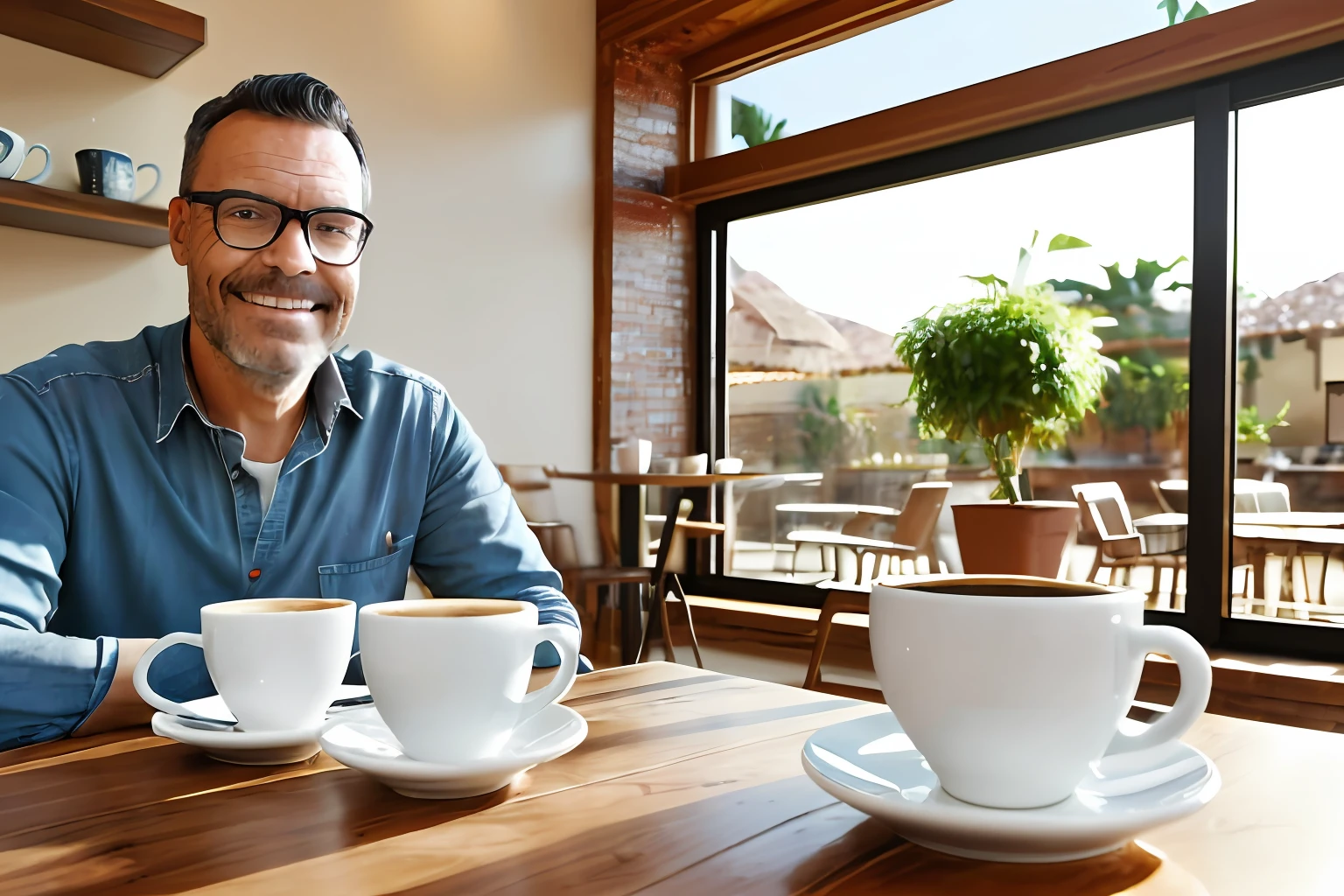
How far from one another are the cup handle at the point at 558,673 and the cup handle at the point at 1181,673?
31 centimetres

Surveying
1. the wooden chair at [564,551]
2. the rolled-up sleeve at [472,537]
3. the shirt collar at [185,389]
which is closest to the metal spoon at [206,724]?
the rolled-up sleeve at [472,537]

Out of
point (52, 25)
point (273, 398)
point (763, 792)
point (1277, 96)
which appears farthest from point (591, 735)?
point (1277, 96)

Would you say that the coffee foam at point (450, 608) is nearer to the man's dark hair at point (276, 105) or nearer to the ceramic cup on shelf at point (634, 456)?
the man's dark hair at point (276, 105)

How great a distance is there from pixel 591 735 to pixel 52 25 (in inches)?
101

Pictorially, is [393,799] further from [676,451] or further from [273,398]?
[676,451]

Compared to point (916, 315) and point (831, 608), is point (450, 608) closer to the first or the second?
point (831, 608)

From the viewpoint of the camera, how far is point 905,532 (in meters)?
3.38

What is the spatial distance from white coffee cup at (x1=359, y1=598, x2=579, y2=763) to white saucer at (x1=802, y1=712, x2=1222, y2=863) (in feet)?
0.57

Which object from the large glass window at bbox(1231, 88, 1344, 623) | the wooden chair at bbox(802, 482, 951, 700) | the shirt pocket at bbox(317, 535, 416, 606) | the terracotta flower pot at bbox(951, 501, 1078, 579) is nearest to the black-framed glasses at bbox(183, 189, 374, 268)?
the shirt pocket at bbox(317, 535, 416, 606)

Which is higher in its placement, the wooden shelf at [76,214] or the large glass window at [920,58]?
the large glass window at [920,58]

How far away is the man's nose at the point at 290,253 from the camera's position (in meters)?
1.16

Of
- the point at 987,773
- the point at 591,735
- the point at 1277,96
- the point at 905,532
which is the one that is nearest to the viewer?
the point at 987,773

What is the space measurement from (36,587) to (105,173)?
6.32ft

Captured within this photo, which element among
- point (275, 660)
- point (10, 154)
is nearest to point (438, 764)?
point (275, 660)
